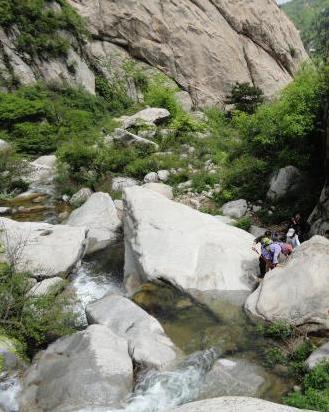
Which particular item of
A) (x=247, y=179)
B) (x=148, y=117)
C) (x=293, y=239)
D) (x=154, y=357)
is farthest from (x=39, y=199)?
(x=154, y=357)

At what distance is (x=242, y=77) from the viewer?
48.1 metres

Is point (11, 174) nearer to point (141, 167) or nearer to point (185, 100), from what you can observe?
point (141, 167)

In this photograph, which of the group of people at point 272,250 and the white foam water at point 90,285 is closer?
the group of people at point 272,250

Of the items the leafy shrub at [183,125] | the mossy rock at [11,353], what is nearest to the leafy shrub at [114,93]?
the leafy shrub at [183,125]

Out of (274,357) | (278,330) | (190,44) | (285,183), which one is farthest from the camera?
(190,44)

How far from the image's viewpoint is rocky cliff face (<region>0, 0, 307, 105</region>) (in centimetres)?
4069

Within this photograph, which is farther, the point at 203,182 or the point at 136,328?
the point at 203,182

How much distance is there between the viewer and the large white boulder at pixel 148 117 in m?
31.8

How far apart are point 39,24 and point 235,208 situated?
25.1 m

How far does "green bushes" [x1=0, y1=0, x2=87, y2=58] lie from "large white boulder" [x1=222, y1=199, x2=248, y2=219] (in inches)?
904

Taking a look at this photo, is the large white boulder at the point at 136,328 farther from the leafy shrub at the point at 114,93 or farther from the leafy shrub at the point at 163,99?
the leafy shrub at the point at 114,93

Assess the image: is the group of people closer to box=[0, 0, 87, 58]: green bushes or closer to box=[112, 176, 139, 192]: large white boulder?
box=[112, 176, 139, 192]: large white boulder

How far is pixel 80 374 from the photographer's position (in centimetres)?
909

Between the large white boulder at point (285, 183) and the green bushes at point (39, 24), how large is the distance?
24.0m
